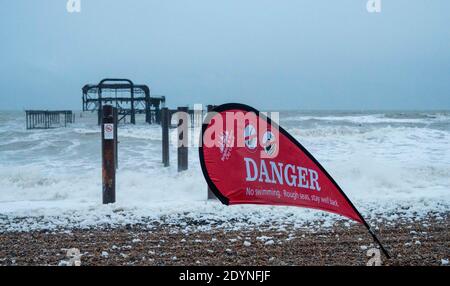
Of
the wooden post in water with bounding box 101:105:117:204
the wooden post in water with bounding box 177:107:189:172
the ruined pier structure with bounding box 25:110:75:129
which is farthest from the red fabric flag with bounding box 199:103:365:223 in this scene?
the ruined pier structure with bounding box 25:110:75:129

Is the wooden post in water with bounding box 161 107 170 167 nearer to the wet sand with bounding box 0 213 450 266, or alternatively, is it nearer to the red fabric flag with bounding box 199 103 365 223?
the wet sand with bounding box 0 213 450 266

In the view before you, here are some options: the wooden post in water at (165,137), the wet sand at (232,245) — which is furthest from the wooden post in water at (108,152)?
the wooden post in water at (165,137)

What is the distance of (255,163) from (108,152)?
10.7 feet

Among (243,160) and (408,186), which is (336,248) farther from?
(408,186)

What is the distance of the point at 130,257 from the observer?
3.54 metres

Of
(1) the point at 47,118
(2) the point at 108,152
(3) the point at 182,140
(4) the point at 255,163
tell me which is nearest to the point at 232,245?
(4) the point at 255,163

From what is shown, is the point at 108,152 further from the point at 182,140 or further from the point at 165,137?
the point at 165,137

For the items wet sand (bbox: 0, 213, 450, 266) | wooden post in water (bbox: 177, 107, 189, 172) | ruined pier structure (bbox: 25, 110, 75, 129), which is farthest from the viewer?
ruined pier structure (bbox: 25, 110, 75, 129)

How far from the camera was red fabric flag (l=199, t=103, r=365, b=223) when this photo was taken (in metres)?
2.65

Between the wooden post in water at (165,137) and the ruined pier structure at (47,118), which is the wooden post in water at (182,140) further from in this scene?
the ruined pier structure at (47,118)

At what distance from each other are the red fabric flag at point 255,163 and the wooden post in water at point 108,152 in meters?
3.09

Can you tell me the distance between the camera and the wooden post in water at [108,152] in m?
5.46

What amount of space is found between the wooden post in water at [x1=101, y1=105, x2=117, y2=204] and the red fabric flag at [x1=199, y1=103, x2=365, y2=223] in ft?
10.1
